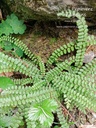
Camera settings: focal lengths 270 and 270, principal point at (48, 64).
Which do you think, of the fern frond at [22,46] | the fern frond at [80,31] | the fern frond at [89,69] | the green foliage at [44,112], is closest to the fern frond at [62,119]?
the green foliage at [44,112]

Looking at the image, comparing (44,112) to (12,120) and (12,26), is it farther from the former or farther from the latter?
(12,26)

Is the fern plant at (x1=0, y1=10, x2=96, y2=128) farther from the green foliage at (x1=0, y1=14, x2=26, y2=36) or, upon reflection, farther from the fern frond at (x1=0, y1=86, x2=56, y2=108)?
the green foliage at (x1=0, y1=14, x2=26, y2=36)

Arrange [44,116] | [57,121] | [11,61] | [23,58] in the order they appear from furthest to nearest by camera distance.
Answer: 1. [23,58]
2. [57,121]
3. [11,61]
4. [44,116]

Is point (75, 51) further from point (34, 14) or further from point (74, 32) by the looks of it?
Answer: point (34, 14)

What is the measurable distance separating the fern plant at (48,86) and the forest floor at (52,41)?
7.3 inches

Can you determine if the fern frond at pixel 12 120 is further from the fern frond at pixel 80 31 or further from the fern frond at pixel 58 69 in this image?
the fern frond at pixel 80 31

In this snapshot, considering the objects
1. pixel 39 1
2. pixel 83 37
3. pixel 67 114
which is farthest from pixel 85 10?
pixel 67 114

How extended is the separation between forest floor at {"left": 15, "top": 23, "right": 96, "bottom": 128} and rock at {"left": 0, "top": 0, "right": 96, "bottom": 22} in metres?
0.32

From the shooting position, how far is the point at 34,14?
392 centimetres

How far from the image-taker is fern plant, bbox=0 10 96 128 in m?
3.22

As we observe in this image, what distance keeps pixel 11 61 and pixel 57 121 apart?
3.53 feet

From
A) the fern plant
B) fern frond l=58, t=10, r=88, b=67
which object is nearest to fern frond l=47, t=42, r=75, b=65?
the fern plant

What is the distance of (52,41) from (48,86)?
0.77 meters

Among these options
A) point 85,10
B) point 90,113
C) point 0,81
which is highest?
point 85,10
